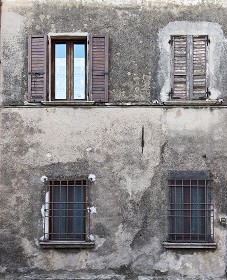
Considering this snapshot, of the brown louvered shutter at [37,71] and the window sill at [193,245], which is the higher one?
the brown louvered shutter at [37,71]

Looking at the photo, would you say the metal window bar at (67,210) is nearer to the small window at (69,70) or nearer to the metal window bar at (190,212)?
the metal window bar at (190,212)

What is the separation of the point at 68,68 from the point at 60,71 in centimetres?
18

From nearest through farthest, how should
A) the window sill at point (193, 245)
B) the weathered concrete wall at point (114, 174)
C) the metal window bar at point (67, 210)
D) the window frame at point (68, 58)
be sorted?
the window sill at point (193, 245) < the weathered concrete wall at point (114, 174) < the metal window bar at point (67, 210) < the window frame at point (68, 58)

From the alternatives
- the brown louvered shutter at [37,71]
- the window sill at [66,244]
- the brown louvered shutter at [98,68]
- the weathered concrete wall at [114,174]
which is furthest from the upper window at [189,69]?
the window sill at [66,244]

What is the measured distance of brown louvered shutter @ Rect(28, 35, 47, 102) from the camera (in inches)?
551

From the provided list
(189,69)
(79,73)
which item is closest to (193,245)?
(189,69)

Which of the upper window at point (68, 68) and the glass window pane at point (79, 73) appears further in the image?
the glass window pane at point (79, 73)

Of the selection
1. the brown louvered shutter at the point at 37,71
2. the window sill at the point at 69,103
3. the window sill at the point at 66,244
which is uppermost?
the brown louvered shutter at the point at 37,71

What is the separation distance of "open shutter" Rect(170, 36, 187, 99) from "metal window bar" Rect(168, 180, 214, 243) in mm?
1875

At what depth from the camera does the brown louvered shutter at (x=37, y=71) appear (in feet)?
45.9

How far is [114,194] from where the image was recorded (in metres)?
13.8

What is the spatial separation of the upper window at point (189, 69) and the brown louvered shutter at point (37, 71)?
8.69ft

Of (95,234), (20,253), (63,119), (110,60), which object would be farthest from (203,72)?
(20,253)

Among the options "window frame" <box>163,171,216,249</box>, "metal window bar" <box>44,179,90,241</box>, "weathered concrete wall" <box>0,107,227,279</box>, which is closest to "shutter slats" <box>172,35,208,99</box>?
"weathered concrete wall" <box>0,107,227,279</box>
